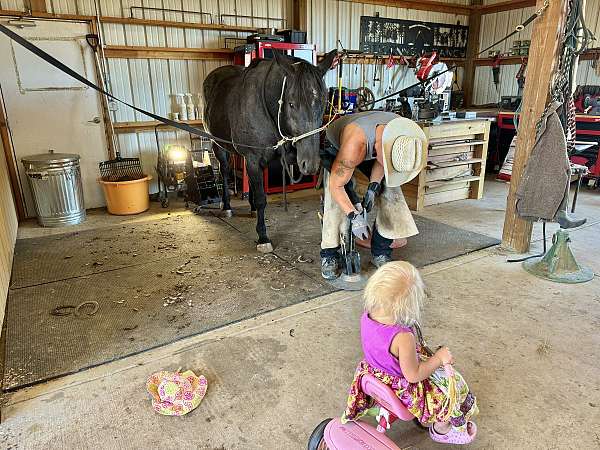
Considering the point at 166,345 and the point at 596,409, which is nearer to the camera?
the point at 596,409

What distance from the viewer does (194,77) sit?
5570 millimetres

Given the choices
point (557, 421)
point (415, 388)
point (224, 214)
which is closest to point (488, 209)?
point (224, 214)

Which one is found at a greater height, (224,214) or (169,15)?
(169,15)

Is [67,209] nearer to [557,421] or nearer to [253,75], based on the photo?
[253,75]

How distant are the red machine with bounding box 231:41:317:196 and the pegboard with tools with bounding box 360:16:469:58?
1.88m

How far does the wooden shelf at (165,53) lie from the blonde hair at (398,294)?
4.92m

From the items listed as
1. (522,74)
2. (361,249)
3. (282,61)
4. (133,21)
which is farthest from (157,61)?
(522,74)

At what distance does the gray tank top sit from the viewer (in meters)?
2.63

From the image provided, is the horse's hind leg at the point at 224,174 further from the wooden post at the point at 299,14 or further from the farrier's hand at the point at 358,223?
the wooden post at the point at 299,14

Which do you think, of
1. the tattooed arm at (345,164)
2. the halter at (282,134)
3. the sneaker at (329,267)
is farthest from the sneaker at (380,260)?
the halter at (282,134)

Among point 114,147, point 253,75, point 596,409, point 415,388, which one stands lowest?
point 596,409

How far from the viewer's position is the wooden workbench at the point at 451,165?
4.74 metres

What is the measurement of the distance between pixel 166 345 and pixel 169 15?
456 cm

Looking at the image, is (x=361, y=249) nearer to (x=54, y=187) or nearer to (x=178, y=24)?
(x=54, y=187)
